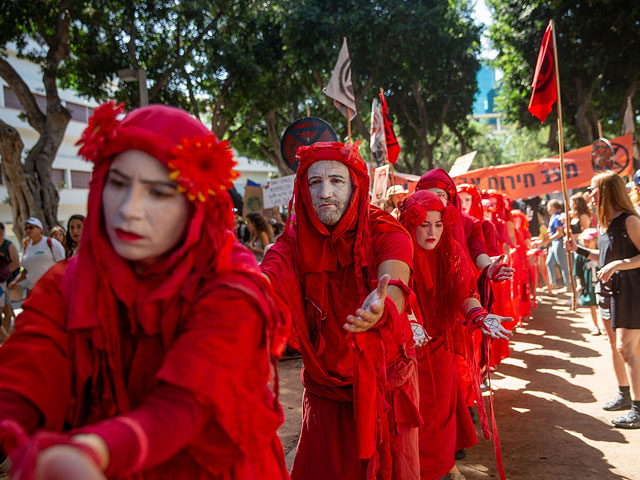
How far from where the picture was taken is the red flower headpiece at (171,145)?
1.42 meters

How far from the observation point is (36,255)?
7773 millimetres

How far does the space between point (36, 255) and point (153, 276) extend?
7.21 meters

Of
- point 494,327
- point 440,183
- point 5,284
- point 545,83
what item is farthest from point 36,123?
point 494,327

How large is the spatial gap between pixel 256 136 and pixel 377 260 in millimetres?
23475

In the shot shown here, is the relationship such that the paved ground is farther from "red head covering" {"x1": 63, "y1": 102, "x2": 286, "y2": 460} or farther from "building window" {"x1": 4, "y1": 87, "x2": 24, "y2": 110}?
"building window" {"x1": 4, "y1": 87, "x2": 24, "y2": 110}

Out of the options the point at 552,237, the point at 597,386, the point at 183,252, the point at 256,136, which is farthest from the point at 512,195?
the point at 256,136

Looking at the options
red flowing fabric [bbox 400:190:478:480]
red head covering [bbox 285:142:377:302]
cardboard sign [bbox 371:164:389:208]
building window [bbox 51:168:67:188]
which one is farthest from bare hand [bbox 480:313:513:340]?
building window [bbox 51:168:67:188]

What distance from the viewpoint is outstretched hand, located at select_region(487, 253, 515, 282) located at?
3863mm

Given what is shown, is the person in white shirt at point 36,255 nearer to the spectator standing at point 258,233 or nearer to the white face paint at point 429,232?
the spectator standing at point 258,233

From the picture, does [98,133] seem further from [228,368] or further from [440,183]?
[440,183]

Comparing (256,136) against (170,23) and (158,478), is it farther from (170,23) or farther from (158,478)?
(158,478)

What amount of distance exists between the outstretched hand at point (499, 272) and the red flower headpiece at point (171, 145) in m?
2.83

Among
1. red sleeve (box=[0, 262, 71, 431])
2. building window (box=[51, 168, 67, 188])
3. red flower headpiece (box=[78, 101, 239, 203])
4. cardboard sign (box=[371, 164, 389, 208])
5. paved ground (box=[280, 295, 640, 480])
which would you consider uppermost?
building window (box=[51, 168, 67, 188])

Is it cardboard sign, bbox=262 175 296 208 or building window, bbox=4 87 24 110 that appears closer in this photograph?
cardboard sign, bbox=262 175 296 208
